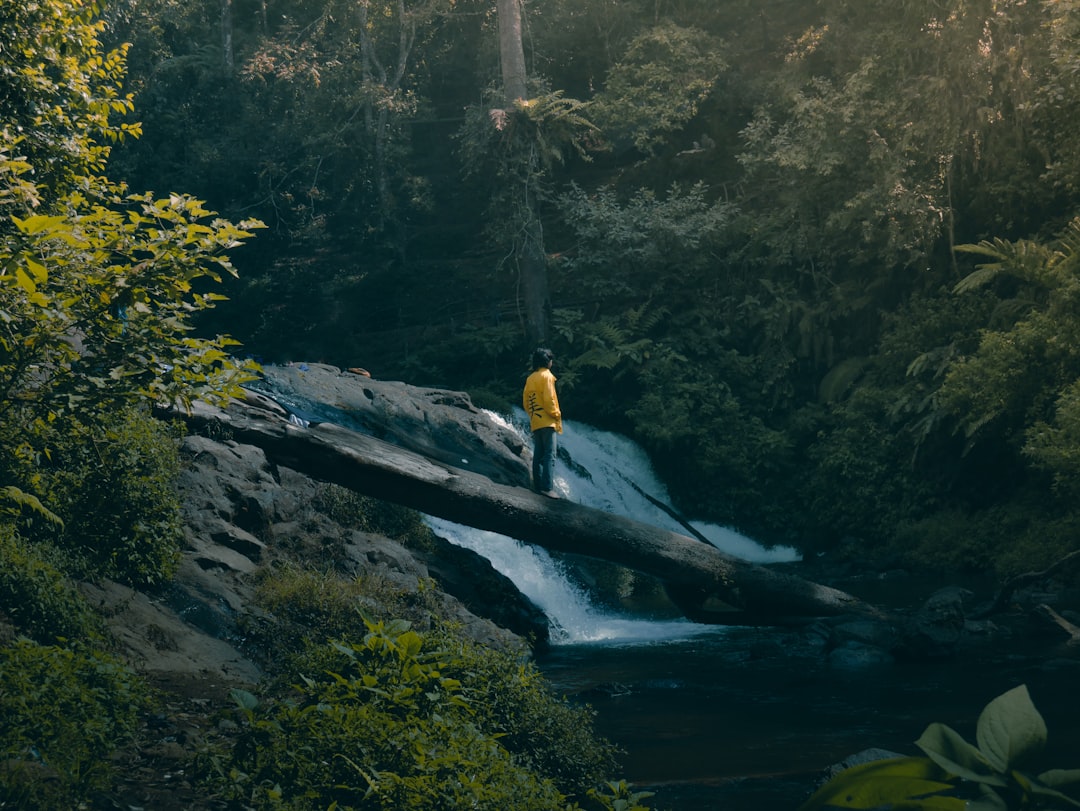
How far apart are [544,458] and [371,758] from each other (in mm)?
7797

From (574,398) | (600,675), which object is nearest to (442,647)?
(600,675)

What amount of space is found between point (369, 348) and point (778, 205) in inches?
497

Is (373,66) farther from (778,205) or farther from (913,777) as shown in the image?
(913,777)

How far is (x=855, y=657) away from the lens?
A: 12422mm

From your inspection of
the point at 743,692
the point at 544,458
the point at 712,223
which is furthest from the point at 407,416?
the point at 712,223

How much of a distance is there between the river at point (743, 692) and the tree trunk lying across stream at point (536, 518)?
0.69 m

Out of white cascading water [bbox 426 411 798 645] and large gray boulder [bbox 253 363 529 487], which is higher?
large gray boulder [bbox 253 363 529 487]

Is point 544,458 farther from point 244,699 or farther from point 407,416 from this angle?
point 244,699

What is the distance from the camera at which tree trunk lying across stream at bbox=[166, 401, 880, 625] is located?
11.5m

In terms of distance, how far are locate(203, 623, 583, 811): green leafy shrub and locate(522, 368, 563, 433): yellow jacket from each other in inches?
270

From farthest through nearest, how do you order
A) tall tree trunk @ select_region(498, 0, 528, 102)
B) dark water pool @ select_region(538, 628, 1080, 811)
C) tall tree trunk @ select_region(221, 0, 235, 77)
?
tall tree trunk @ select_region(221, 0, 235, 77), tall tree trunk @ select_region(498, 0, 528, 102), dark water pool @ select_region(538, 628, 1080, 811)

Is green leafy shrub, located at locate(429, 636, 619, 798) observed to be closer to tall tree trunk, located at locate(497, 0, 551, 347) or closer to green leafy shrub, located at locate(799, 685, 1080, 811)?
green leafy shrub, located at locate(799, 685, 1080, 811)

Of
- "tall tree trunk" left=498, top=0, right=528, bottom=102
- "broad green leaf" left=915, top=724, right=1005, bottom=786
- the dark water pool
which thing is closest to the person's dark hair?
the dark water pool

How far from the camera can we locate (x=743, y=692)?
1120 cm
